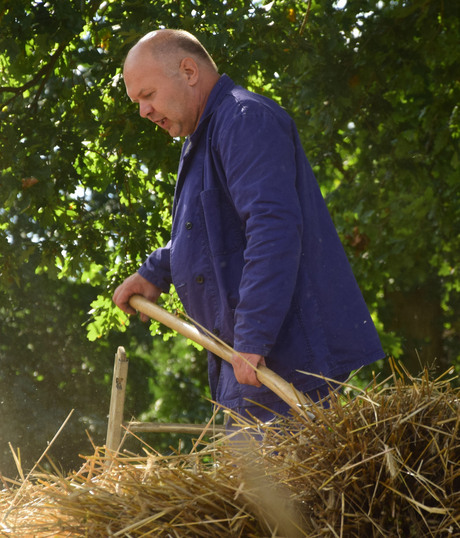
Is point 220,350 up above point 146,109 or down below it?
below

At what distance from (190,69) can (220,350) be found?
0.90 metres

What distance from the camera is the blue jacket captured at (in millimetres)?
2154

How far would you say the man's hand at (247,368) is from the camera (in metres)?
2.07

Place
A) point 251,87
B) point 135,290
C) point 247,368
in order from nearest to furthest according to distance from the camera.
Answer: point 247,368 < point 135,290 < point 251,87

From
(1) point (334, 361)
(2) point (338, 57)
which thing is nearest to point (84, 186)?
(2) point (338, 57)

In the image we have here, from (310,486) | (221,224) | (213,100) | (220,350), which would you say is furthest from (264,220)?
(310,486)

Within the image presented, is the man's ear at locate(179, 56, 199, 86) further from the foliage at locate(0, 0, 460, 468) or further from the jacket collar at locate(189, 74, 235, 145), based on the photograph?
the foliage at locate(0, 0, 460, 468)

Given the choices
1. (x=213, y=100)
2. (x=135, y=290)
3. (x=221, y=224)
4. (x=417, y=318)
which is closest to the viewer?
(x=221, y=224)

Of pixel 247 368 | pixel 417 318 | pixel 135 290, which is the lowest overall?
pixel 417 318

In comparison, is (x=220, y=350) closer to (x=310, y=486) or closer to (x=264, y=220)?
(x=264, y=220)

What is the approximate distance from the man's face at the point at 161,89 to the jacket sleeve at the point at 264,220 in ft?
0.91

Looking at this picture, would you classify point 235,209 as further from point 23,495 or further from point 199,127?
point 23,495

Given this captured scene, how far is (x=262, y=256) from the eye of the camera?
215 cm

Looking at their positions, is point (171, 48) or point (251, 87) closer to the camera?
point (171, 48)
